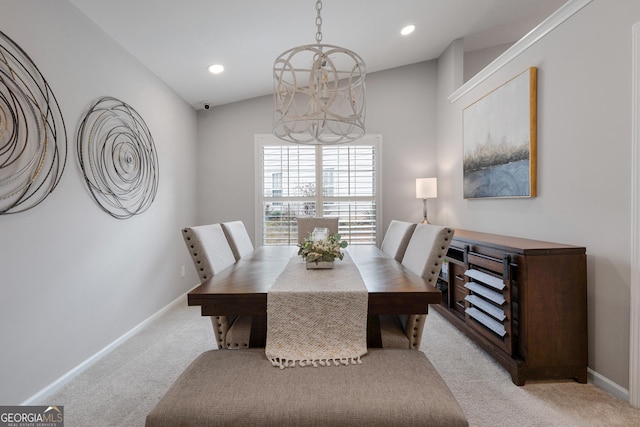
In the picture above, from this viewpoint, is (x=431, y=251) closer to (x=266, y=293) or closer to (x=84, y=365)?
(x=266, y=293)

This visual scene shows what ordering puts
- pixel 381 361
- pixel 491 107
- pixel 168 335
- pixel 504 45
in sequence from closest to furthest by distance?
pixel 381 361 → pixel 168 335 → pixel 491 107 → pixel 504 45

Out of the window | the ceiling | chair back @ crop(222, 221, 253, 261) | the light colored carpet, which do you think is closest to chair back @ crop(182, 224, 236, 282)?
chair back @ crop(222, 221, 253, 261)

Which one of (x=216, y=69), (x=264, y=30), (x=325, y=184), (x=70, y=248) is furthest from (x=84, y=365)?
(x=325, y=184)

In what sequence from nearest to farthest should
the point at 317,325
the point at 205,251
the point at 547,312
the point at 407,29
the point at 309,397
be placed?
1. the point at 309,397
2. the point at 317,325
3. the point at 205,251
4. the point at 547,312
5. the point at 407,29

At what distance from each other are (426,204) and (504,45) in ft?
7.37

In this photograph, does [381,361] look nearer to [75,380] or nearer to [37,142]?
[75,380]

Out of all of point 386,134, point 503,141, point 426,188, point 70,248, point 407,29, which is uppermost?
point 407,29

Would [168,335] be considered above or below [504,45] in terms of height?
below

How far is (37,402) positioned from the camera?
71.4 inches

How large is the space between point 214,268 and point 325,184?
104 inches

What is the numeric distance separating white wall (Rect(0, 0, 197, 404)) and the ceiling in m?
0.26

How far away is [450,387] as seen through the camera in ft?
6.46

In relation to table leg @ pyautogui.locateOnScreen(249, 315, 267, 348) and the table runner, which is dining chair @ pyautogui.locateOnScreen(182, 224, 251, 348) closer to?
table leg @ pyautogui.locateOnScreen(249, 315, 267, 348)

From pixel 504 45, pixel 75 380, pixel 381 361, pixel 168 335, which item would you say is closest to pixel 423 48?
pixel 504 45
